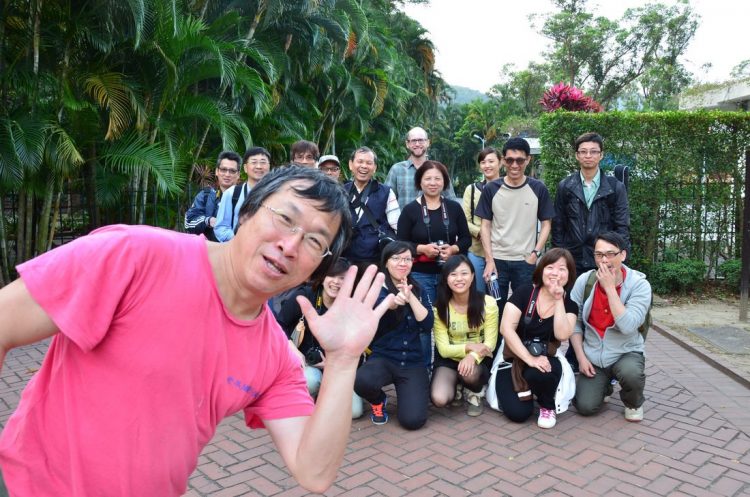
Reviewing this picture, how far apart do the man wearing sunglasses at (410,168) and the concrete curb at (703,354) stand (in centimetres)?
311

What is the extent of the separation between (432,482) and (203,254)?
104 inches

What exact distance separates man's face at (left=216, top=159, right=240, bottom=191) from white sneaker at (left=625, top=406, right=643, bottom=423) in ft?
14.2

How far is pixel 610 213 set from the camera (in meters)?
5.86

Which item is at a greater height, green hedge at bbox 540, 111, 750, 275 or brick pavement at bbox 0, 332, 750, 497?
green hedge at bbox 540, 111, 750, 275

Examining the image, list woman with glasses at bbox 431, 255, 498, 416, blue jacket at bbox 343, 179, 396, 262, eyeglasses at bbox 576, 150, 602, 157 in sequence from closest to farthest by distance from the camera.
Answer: woman with glasses at bbox 431, 255, 498, 416
blue jacket at bbox 343, 179, 396, 262
eyeglasses at bbox 576, 150, 602, 157

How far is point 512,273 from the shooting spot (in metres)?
5.87

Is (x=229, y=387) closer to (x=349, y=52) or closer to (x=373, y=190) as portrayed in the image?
(x=373, y=190)

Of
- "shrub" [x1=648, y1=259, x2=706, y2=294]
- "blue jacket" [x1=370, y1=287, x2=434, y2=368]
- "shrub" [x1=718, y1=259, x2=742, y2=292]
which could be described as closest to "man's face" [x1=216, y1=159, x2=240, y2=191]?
"blue jacket" [x1=370, y1=287, x2=434, y2=368]

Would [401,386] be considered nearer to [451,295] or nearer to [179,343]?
[451,295]

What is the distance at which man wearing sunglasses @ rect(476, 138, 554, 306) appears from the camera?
18.9 feet

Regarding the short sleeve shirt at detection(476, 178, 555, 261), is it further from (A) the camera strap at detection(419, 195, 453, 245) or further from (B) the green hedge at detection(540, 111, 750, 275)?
(B) the green hedge at detection(540, 111, 750, 275)

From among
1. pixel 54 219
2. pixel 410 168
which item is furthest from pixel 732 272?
pixel 54 219

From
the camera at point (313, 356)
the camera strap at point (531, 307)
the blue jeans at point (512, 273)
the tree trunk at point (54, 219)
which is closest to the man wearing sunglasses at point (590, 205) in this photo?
the blue jeans at point (512, 273)

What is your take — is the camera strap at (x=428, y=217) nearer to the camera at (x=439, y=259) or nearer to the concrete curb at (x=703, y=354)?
the camera at (x=439, y=259)
